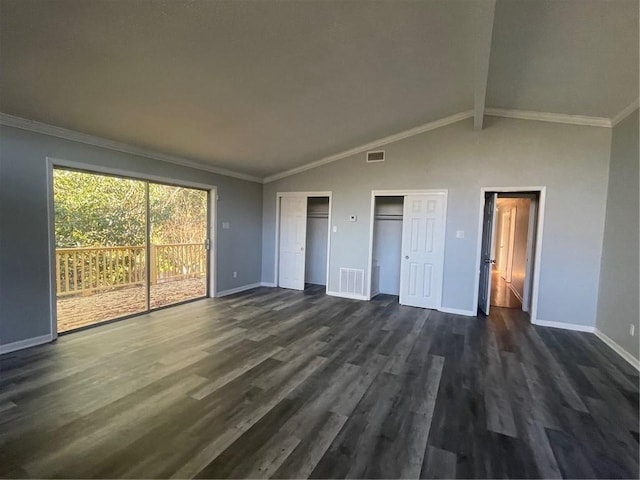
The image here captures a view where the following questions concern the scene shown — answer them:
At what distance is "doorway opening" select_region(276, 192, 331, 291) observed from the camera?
6.65 meters

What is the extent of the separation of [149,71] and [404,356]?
12.6 ft

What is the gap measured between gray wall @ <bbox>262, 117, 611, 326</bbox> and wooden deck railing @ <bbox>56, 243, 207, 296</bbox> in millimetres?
3166

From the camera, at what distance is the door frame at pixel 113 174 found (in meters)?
3.52

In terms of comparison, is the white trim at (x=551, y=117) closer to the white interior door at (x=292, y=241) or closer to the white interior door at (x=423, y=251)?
the white interior door at (x=423, y=251)

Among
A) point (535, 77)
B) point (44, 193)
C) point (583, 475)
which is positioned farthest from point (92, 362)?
point (535, 77)

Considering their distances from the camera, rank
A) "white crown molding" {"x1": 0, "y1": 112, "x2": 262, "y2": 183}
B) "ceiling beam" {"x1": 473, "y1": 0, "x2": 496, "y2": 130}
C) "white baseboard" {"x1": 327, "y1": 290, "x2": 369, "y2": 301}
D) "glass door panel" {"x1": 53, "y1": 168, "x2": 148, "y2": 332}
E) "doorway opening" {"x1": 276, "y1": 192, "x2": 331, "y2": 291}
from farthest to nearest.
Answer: "doorway opening" {"x1": 276, "y1": 192, "x2": 331, "y2": 291}
"white baseboard" {"x1": 327, "y1": 290, "x2": 369, "y2": 301}
"glass door panel" {"x1": 53, "y1": 168, "x2": 148, "y2": 332}
"white crown molding" {"x1": 0, "y1": 112, "x2": 262, "y2": 183}
"ceiling beam" {"x1": 473, "y1": 0, "x2": 496, "y2": 130}

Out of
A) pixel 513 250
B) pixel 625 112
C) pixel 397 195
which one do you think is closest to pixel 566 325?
pixel 625 112

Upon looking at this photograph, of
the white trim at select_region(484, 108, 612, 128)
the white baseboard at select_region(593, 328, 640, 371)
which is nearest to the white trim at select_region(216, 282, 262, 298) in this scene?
the white trim at select_region(484, 108, 612, 128)

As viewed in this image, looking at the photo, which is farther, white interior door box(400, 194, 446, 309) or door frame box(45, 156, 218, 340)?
white interior door box(400, 194, 446, 309)

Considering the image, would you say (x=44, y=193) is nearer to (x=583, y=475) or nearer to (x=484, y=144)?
(x=583, y=475)

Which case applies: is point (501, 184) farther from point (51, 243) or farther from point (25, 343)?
point (25, 343)

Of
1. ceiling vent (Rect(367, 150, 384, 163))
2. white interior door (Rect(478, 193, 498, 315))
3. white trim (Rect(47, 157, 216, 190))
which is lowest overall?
white interior door (Rect(478, 193, 498, 315))

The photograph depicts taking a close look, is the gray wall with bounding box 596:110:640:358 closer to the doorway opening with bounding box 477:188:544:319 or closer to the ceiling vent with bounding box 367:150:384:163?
the doorway opening with bounding box 477:188:544:319

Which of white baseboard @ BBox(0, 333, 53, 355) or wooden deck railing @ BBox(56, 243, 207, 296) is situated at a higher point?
wooden deck railing @ BBox(56, 243, 207, 296)
